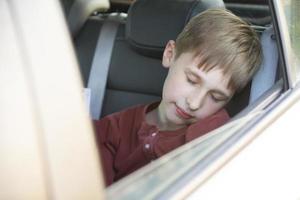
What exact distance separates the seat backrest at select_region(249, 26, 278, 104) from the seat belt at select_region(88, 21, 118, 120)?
754 millimetres

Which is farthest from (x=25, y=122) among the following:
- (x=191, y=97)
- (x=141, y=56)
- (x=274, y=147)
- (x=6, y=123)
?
(x=141, y=56)

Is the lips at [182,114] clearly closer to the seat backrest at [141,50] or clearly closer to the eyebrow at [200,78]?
the eyebrow at [200,78]

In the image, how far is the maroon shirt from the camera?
1.86 m

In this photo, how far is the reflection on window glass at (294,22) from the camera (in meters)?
1.90

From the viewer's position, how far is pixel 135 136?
218 centimetres

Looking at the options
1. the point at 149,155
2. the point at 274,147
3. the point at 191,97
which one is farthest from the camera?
the point at 191,97

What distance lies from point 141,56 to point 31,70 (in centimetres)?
157

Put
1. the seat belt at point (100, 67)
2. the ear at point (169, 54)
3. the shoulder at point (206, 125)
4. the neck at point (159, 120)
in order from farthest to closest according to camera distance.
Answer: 1. the seat belt at point (100, 67)
2. the ear at point (169, 54)
3. the neck at point (159, 120)
4. the shoulder at point (206, 125)

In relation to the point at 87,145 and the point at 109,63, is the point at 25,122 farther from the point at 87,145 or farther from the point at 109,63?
the point at 109,63

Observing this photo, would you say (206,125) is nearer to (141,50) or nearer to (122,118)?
(122,118)

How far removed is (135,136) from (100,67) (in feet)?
2.01

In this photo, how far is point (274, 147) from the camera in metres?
1.68

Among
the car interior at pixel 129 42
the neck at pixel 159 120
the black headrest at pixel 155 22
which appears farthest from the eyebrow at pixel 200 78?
the black headrest at pixel 155 22

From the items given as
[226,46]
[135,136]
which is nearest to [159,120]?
[135,136]
